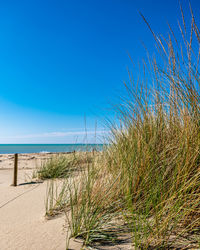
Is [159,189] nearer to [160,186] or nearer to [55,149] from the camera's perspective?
[160,186]

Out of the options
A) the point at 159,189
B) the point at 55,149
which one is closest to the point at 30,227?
the point at 159,189

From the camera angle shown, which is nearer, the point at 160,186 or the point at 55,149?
the point at 160,186

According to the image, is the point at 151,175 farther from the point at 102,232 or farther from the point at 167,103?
the point at 167,103

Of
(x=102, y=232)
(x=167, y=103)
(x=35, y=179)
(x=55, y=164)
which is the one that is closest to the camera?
(x=102, y=232)

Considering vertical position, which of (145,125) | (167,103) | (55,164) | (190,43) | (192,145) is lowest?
(55,164)

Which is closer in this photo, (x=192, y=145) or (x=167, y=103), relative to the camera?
(x=192, y=145)

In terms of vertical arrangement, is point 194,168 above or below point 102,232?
above

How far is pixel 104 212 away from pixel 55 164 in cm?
319

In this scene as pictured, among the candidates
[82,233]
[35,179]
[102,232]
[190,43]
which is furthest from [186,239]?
[35,179]

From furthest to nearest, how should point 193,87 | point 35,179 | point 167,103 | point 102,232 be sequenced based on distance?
point 35,179, point 167,103, point 193,87, point 102,232

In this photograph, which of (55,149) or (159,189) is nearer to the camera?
(159,189)

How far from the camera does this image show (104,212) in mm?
1430

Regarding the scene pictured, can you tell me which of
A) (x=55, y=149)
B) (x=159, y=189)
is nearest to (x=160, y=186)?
(x=159, y=189)

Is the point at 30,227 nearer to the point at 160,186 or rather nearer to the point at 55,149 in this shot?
the point at 160,186
